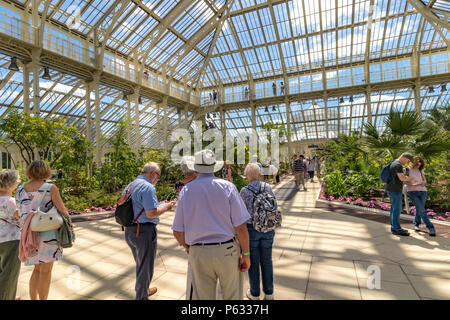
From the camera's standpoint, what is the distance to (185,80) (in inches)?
938

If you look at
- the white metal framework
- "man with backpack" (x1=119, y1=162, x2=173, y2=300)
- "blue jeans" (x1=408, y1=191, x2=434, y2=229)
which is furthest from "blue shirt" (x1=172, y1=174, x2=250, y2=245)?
the white metal framework

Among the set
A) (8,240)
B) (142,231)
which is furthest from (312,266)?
(8,240)

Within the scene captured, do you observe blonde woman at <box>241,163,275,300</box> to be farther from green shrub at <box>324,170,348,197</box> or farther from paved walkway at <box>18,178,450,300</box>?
green shrub at <box>324,170,348,197</box>

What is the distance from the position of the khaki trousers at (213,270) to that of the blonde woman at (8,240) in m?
1.84

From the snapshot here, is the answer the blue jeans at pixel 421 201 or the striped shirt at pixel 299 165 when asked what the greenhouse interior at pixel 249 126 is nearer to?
the blue jeans at pixel 421 201

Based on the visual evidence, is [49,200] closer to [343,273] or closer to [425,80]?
[343,273]

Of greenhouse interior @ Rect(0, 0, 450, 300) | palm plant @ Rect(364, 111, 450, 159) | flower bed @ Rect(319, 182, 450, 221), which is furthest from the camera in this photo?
palm plant @ Rect(364, 111, 450, 159)

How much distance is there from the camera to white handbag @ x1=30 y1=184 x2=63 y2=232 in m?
2.27

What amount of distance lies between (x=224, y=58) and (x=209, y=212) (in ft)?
77.6

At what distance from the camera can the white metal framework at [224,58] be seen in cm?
1404

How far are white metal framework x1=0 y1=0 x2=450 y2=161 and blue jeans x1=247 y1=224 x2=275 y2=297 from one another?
12.9 meters

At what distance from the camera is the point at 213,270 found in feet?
6.18

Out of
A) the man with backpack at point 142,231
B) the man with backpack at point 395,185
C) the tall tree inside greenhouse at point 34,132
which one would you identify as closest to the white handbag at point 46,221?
the man with backpack at point 142,231
